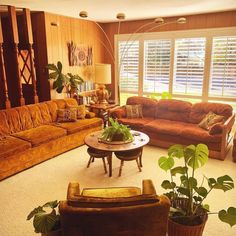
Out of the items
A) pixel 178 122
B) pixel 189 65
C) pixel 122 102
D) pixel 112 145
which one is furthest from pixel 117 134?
pixel 122 102

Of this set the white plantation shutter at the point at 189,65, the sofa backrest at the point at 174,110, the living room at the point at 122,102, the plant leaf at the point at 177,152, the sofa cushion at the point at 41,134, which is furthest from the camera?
the white plantation shutter at the point at 189,65

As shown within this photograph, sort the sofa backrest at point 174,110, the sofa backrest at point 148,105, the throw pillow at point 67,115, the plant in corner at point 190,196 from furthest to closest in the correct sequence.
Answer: the sofa backrest at point 148,105 → the sofa backrest at point 174,110 → the throw pillow at point 67,115 → the plant in corner at point 190,196

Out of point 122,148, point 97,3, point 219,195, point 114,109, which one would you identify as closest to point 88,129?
point 114,109

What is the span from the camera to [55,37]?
548cm

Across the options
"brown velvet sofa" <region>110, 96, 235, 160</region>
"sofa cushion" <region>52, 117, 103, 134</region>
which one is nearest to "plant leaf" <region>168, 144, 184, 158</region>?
"brown velvet sofa" <region>110, 96, 235, 160</region>

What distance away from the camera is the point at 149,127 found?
15.4ft

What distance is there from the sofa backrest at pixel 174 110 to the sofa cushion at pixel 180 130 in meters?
0.15

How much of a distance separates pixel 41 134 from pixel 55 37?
2558 millimetres

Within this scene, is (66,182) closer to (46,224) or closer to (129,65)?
(46,224)

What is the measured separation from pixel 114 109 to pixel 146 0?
228cm

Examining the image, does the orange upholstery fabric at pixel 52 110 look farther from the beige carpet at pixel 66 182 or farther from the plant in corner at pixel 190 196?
the plant in corner at pixel 190 196

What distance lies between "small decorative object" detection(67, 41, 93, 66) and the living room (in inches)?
1.0

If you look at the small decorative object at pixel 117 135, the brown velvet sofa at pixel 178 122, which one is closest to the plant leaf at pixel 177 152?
the small decorative object at pixel 117 135

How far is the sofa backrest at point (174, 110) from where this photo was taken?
4949mm
